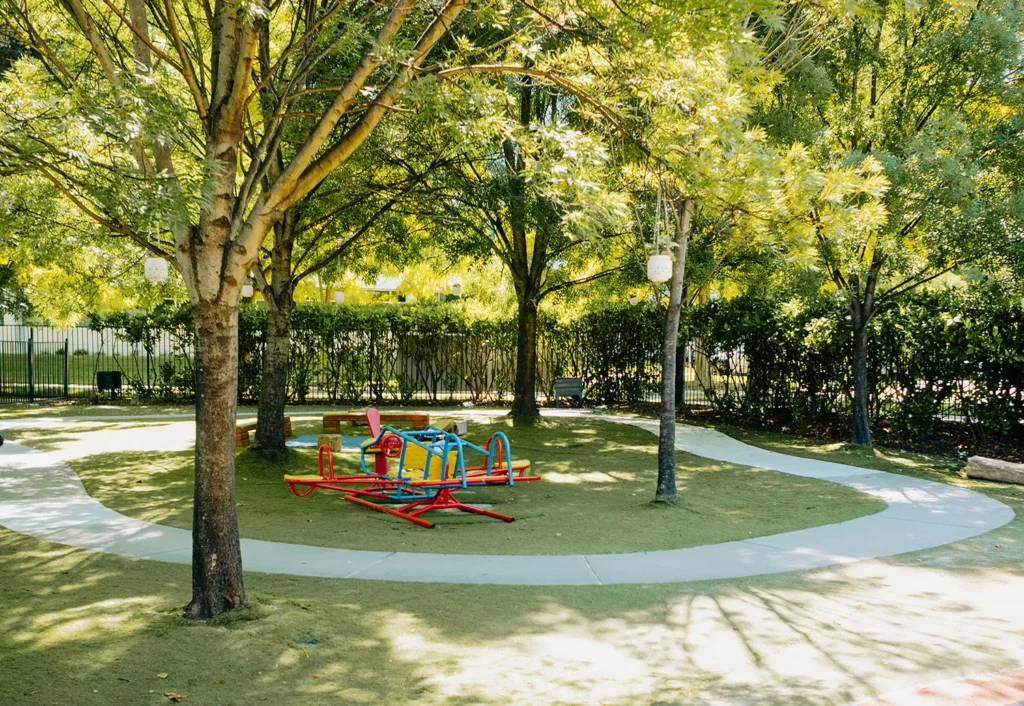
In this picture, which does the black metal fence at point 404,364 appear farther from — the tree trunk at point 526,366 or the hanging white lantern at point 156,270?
the hanging white lantern at point 156,270

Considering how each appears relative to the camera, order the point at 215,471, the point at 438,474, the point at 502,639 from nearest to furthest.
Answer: the point at 502,639 < the point at 215,471 < the point at 438,474

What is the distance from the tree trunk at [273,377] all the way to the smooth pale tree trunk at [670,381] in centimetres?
592

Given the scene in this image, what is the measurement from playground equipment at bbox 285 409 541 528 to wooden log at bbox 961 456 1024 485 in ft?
20.9

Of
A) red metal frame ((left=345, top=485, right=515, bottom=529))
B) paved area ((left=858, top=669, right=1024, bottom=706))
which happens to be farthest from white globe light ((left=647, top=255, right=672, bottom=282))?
paved area ((left=858, top=669, right=1024, bottom=706))

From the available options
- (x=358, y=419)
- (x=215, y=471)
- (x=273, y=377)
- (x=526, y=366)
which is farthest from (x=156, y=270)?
(x=215, y=471)

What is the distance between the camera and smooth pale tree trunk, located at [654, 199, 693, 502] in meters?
9.35

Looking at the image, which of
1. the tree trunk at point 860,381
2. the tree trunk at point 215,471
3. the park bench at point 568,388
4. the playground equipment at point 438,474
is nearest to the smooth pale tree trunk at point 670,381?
the playground equipment at point 438,474

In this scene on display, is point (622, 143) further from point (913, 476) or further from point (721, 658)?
point (913, 476)

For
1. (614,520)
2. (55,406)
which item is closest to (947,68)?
(614,520)

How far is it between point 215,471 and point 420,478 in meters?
4.36

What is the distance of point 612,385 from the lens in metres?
21.7

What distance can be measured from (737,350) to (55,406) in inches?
683

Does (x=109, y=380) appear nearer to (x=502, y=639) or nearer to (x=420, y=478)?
(x=420, y=478)

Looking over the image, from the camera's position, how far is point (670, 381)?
376 inches
